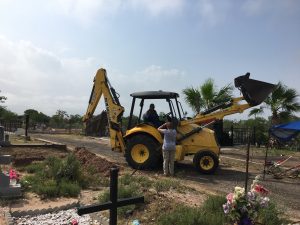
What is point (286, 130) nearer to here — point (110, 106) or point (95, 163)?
point (110, 106)

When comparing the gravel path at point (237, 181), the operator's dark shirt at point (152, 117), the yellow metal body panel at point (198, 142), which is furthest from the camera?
the operator's dark shirt at point (152, 117)

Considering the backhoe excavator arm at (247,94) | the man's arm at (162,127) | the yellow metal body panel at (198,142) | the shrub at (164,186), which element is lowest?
the shrub at (164,186)

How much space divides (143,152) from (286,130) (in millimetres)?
5105

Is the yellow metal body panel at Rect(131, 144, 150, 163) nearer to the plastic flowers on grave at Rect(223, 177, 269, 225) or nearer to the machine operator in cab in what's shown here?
the machine operator in cab

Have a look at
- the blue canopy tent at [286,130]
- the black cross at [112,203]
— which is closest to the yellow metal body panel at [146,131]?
the blue canopy tent at [286,130]

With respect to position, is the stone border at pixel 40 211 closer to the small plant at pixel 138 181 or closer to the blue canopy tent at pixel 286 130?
the small plant at pixel 138 181

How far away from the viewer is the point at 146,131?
13461mm

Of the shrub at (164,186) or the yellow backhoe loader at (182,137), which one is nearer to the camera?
the shrub at (164,186)

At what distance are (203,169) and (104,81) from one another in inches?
189

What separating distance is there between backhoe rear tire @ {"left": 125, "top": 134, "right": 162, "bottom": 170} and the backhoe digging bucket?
313cm

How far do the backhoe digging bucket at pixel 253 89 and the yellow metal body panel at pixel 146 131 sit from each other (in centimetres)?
292

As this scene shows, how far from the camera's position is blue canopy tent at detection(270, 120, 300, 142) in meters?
14.5

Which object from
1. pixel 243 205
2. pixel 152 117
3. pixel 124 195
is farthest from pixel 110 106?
pixel 243 205

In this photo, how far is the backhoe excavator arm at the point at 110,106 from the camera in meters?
14.4
